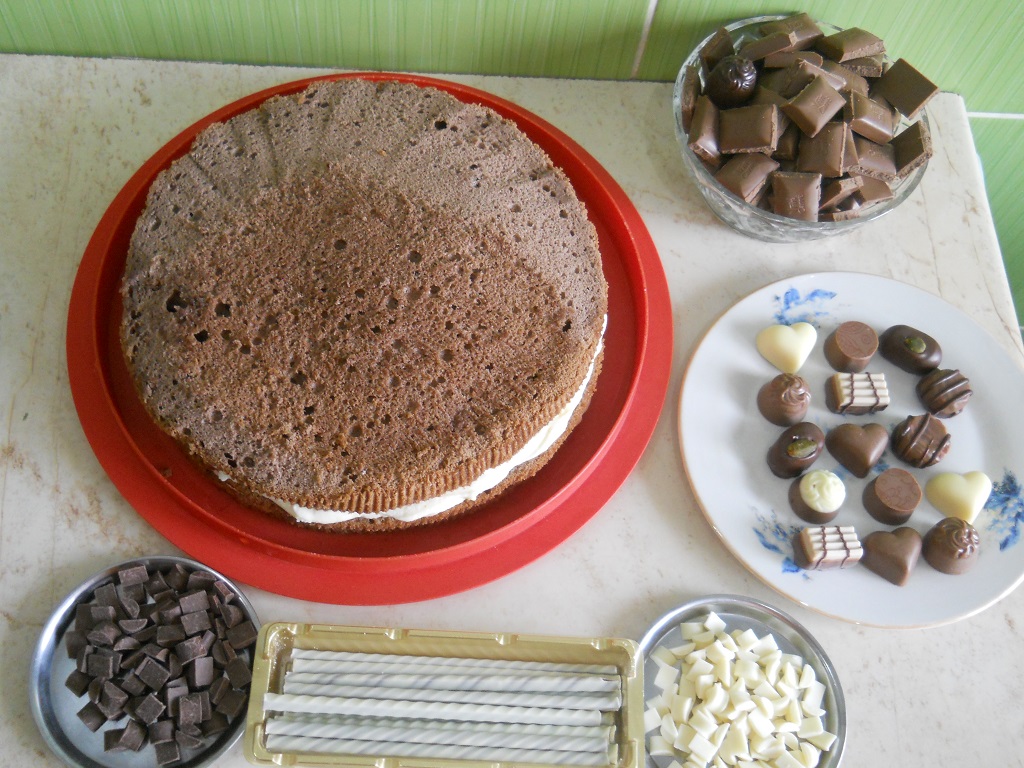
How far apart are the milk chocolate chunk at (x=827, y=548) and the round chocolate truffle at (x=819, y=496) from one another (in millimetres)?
23

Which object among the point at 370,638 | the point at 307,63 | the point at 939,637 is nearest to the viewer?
the point at 370,638

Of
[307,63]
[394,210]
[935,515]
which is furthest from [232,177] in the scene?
[935,515]

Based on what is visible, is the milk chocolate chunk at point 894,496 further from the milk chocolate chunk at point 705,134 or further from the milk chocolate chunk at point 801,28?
the milk chocolate chunk at point 801,28

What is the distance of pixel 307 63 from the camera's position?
1.47 m

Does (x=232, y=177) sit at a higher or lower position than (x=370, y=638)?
higher

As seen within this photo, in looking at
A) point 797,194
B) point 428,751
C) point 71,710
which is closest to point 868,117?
point 797,194

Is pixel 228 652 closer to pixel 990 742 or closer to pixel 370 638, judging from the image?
pixel 370 638

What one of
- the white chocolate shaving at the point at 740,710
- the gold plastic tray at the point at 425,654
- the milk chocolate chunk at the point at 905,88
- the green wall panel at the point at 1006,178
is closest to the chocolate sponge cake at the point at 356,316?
the gold plastic tray at the point at 425,654

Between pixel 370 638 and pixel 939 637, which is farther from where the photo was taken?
pixel 939 637

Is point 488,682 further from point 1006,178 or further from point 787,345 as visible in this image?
point 1006,178

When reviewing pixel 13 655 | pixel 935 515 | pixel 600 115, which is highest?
pixel 600 115

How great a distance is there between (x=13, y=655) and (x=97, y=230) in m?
0.65

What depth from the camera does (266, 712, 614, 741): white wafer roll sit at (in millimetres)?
1043

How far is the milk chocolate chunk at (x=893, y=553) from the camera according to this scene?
117 centimetres
